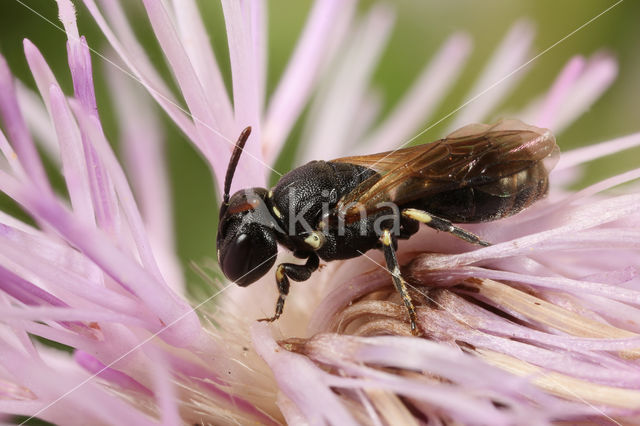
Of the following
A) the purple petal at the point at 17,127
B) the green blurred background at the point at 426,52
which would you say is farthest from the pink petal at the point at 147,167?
the purple petal at the point at 17,127

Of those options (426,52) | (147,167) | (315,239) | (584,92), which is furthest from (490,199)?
(426,52)

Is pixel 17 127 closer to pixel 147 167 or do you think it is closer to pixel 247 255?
pixel 247 255

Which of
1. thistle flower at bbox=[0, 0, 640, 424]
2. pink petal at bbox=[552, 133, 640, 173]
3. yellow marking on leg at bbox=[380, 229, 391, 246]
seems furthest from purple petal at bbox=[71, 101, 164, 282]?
pink petal at bbox=[552, 133, 640, 173]

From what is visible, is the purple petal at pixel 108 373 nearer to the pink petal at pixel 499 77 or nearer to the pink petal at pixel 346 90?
the pink petal at pixel 346 90

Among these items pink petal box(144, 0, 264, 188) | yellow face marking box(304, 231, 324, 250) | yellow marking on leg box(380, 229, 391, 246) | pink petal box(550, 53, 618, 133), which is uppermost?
pink petal box(550, 53, 618, 133)

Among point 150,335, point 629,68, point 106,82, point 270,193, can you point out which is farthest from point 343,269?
point 629,68

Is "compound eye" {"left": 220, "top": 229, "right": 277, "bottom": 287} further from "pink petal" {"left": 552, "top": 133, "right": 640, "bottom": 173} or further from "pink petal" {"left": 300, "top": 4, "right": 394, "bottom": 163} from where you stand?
"pink petal" {"left": 300, "top": 4, "right": 394, "bottom": 163}

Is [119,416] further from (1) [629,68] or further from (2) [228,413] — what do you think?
(1) [629,68]
